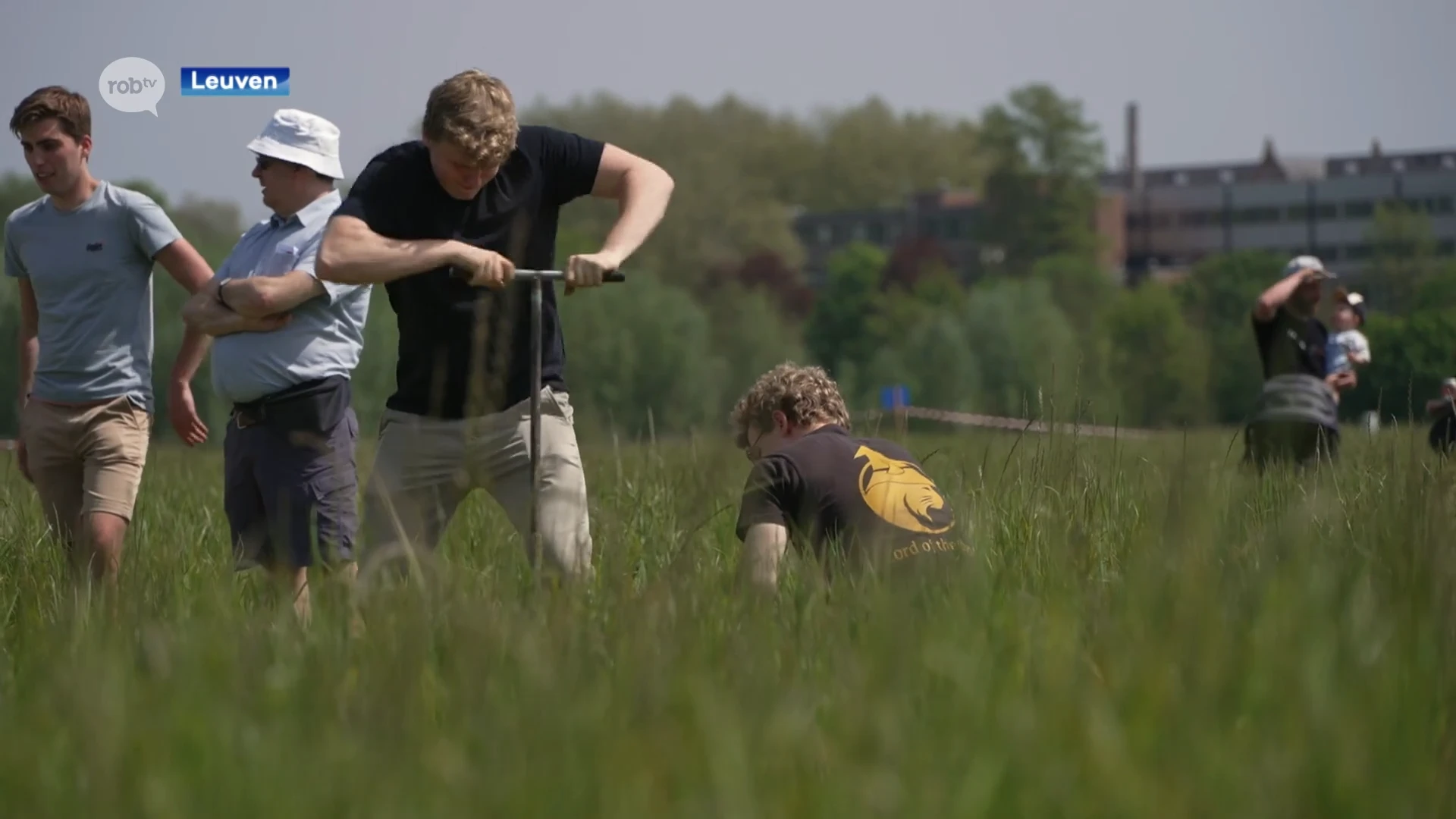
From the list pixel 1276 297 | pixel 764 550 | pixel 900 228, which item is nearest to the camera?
pixel 764 550

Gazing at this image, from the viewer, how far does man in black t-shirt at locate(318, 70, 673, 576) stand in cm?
455

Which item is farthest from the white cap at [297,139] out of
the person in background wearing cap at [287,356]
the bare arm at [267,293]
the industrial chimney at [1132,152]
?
the industrial chimney at [1132,152]

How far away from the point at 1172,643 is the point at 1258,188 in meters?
118

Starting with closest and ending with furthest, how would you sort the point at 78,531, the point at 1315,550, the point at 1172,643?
the point at 1172,643
the point at 1315,550
the point at 78,531

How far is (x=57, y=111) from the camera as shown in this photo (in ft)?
19.2

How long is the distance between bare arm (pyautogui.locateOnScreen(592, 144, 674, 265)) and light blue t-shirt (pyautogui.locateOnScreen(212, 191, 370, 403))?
710 mm

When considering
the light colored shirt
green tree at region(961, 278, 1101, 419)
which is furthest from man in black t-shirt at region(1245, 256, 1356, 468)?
green tree at region(961, 278, 1101, 419)

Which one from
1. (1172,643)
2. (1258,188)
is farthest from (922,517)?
(1258,188)

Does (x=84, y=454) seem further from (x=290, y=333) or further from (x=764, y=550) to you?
(x=764, y=550)

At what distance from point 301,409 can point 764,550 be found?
59.1 inches

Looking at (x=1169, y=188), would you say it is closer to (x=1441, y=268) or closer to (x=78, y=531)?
(x=1441, y=268)

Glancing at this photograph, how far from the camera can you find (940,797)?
7.92ft

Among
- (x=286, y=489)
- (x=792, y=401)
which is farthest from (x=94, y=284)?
(x=792, y=401)

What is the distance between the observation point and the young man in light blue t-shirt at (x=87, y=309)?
5.86 meters
